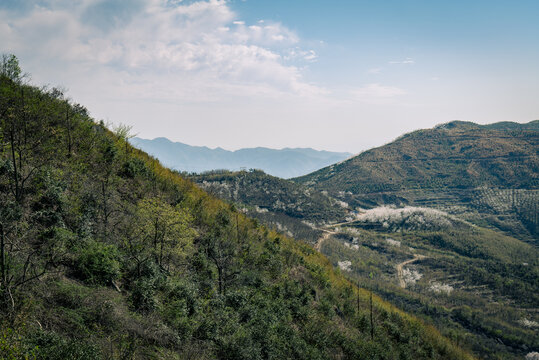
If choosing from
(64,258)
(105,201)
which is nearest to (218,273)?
(105,201)

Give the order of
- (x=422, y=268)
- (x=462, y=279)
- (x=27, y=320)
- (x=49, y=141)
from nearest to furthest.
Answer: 1. (x=27, y=320)
2. (x=49, y=141)
3. (x=462, y=279)
4. (x=422, y=268)

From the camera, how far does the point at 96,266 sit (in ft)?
48.8

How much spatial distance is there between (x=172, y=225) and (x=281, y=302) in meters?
14.3

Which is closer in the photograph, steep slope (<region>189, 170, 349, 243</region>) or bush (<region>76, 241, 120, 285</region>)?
bush (<region>76, 241, 120, 285</region>)

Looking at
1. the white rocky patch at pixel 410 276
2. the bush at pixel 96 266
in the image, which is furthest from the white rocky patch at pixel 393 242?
the bush at pixel 96 266

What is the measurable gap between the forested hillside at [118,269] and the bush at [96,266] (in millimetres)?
66

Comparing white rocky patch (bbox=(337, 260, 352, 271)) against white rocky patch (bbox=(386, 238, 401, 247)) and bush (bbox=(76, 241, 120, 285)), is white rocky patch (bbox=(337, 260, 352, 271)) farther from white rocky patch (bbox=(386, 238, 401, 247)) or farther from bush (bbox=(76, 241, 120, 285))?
bush (bbox=(76, 241, 120, 285))

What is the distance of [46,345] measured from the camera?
8766 millimetres

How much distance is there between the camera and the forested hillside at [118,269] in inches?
422

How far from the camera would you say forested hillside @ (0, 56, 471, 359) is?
35.1 feet

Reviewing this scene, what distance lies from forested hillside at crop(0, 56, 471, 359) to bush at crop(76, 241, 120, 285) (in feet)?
0.21

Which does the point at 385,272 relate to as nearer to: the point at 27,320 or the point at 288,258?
the point at 288,258

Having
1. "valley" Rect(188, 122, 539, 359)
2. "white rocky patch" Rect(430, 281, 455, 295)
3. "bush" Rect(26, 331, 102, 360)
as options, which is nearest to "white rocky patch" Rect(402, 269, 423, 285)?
"valley" Rect(188, 122, 539, 359)

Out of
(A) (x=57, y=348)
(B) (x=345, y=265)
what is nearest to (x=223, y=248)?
(A) (x=57, y=348)
